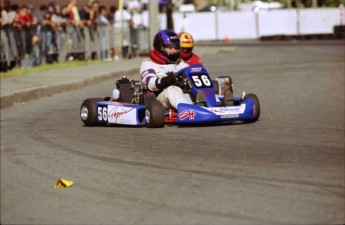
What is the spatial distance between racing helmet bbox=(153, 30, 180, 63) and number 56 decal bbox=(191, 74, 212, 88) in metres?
4.72

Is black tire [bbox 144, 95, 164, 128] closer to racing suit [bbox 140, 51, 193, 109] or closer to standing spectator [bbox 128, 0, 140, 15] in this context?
racing suit [bbox 140, 51, 193, 109]

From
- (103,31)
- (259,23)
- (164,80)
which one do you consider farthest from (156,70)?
(259,23)

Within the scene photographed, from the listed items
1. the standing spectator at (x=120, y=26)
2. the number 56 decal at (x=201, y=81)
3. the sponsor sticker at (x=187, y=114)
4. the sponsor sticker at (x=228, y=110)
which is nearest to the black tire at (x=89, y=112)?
the number 56 decal at (x=201, y=81)

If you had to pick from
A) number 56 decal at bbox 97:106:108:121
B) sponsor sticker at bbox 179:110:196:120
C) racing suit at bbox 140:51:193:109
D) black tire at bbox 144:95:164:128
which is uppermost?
racing suit at bbox 140:51:193:109

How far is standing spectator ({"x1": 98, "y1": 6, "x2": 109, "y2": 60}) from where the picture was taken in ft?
17.7

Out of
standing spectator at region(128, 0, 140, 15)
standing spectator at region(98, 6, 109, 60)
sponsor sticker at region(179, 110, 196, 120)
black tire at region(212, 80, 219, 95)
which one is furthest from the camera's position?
sponsor sticker at region(179, 110, 196, 120)

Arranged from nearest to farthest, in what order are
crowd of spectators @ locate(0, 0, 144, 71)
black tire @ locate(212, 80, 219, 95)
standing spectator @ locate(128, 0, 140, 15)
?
crowd of spectators @ locate(0, 0, 144, 71) < standing spectator @ locate(128, 0, 140, 15) < black tire @ locate(212, 80, 219, 95)

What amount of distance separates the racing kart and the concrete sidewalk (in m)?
0.31

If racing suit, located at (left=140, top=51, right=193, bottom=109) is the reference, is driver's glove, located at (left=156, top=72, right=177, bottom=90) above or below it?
below

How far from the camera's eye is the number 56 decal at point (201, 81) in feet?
33.2

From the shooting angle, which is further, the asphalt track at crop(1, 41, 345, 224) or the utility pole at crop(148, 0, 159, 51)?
the asphalt track at crop(1, 41, 345, 224)

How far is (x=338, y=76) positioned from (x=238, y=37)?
34585 millimetres

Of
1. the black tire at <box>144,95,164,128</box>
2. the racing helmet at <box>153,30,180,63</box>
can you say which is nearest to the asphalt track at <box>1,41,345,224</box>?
the black tire at <box>144,95,164,128</box>

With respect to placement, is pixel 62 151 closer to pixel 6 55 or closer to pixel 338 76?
pixel 338 76
